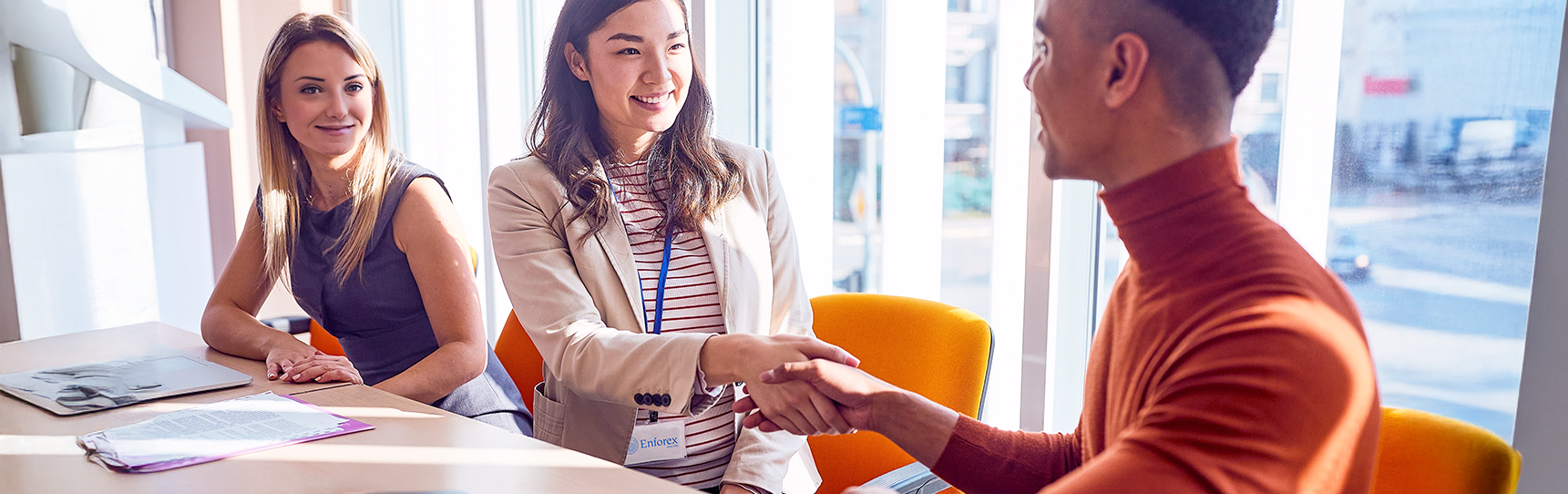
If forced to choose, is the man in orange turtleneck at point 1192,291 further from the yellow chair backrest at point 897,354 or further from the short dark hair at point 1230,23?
the yellow chair backrest at point 897,354

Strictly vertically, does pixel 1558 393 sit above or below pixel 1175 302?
below

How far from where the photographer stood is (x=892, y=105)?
7.95 ft

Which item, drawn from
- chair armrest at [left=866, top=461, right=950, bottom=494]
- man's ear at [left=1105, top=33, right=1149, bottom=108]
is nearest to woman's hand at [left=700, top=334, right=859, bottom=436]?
chair armrest at [left=866, top=461, right=950, bottom=494]

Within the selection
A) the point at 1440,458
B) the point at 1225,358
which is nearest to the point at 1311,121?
the point at 1440,458

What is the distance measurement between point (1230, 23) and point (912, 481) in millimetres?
876

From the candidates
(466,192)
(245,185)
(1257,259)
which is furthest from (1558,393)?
(245,185)

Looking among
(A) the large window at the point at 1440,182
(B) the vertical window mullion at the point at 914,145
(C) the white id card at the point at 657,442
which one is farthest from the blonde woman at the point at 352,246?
(A) the large window at the point at 1440,182

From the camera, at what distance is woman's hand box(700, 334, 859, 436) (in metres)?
1.34

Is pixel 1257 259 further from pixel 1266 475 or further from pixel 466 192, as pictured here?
pixel 466 192

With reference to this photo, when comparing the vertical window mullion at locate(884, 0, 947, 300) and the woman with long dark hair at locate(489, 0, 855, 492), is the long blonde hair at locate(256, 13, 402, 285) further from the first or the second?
the vertical window mullion at locate(884, 0, 947, 300)

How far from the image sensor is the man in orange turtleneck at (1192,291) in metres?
0.75

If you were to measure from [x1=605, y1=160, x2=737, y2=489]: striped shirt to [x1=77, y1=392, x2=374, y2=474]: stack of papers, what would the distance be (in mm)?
518

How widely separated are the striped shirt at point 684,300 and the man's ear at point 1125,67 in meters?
0.98

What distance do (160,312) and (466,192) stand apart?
123 centimetres
